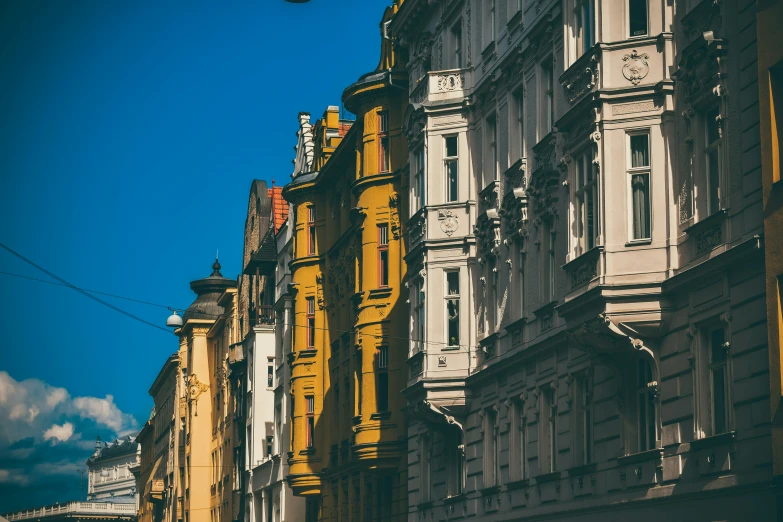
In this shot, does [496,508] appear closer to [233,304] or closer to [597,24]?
[597,24]

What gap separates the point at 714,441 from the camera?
2328 centimetres

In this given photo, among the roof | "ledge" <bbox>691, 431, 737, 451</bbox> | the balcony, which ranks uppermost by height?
the roof

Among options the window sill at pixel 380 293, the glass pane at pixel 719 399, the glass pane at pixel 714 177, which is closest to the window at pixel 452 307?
the window sill at pixel 380 293

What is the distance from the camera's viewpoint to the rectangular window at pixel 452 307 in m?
37.8

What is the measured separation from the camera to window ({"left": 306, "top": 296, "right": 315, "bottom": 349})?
188 feet

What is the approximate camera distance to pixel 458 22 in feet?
132

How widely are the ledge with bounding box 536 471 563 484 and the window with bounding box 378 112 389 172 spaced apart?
18.9m

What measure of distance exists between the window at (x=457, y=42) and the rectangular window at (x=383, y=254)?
904 cm

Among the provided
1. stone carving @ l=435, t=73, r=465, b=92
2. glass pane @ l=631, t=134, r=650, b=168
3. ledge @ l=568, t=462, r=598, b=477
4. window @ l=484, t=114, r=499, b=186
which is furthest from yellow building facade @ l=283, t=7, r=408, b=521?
glass pane @ l=631, t=134, r=650, b=168

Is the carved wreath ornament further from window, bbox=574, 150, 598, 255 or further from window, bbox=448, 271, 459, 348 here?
window, bbox=448, 271, 459, 348

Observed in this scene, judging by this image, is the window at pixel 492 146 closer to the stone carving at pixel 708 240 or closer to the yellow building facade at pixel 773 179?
the stone carving at pixel 708 240

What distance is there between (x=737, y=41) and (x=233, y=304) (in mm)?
63215

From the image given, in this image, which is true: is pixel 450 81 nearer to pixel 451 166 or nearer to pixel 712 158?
pixel 451 166

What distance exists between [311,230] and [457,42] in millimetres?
20396
